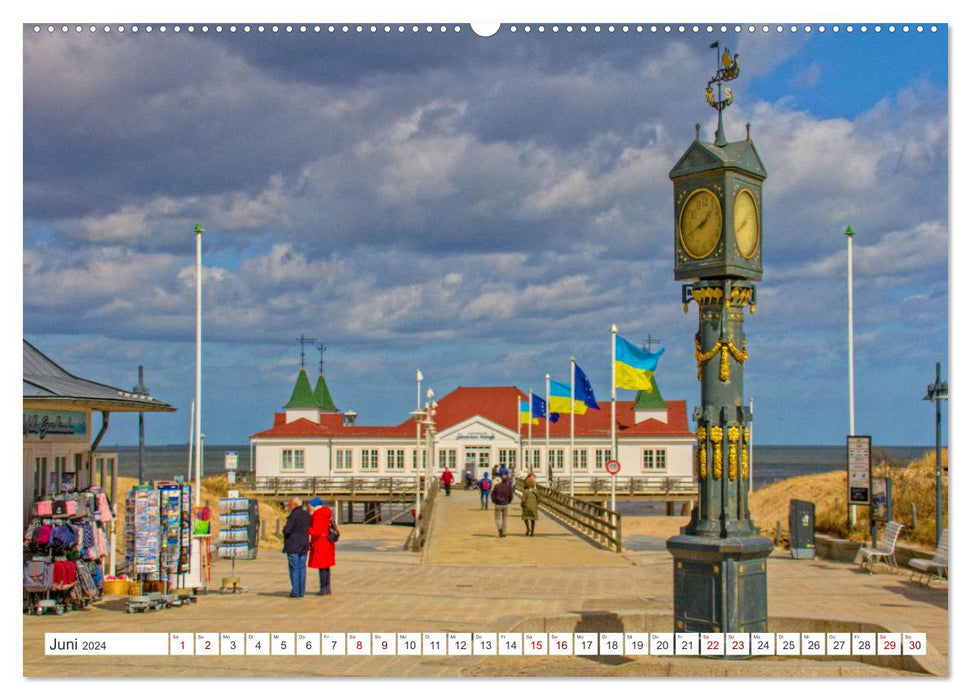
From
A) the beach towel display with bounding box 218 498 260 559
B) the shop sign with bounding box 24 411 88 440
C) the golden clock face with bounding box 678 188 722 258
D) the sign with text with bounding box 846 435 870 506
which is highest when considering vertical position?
the golden clock face with bounding box 678 188 722 258

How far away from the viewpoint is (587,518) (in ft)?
91.9

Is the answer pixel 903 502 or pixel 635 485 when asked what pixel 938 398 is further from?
pixel 635 485

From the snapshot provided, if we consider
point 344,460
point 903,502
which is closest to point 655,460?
point 344,460

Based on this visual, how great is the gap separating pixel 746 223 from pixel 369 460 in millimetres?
55925

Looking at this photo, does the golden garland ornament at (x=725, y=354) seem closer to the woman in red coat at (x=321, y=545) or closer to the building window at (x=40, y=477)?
the woman in red coat at (x=321, y=545)

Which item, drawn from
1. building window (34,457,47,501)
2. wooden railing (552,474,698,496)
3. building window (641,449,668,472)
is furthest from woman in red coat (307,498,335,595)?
building window (641,449,668,472)

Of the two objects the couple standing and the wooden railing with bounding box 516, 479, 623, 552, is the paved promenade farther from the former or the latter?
the wooden railing with bounding box 516, 479, 623, 552

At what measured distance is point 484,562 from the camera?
70.9 feet

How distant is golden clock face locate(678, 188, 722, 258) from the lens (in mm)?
9406

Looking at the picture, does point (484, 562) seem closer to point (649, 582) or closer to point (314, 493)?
point (649, 582)

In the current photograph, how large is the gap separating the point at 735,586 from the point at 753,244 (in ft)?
9.93

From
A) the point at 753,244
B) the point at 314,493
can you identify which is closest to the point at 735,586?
the point at 753,244

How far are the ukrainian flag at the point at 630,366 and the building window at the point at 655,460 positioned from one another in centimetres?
3597

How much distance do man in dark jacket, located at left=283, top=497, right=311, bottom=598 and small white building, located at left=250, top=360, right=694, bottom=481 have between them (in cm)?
4670
